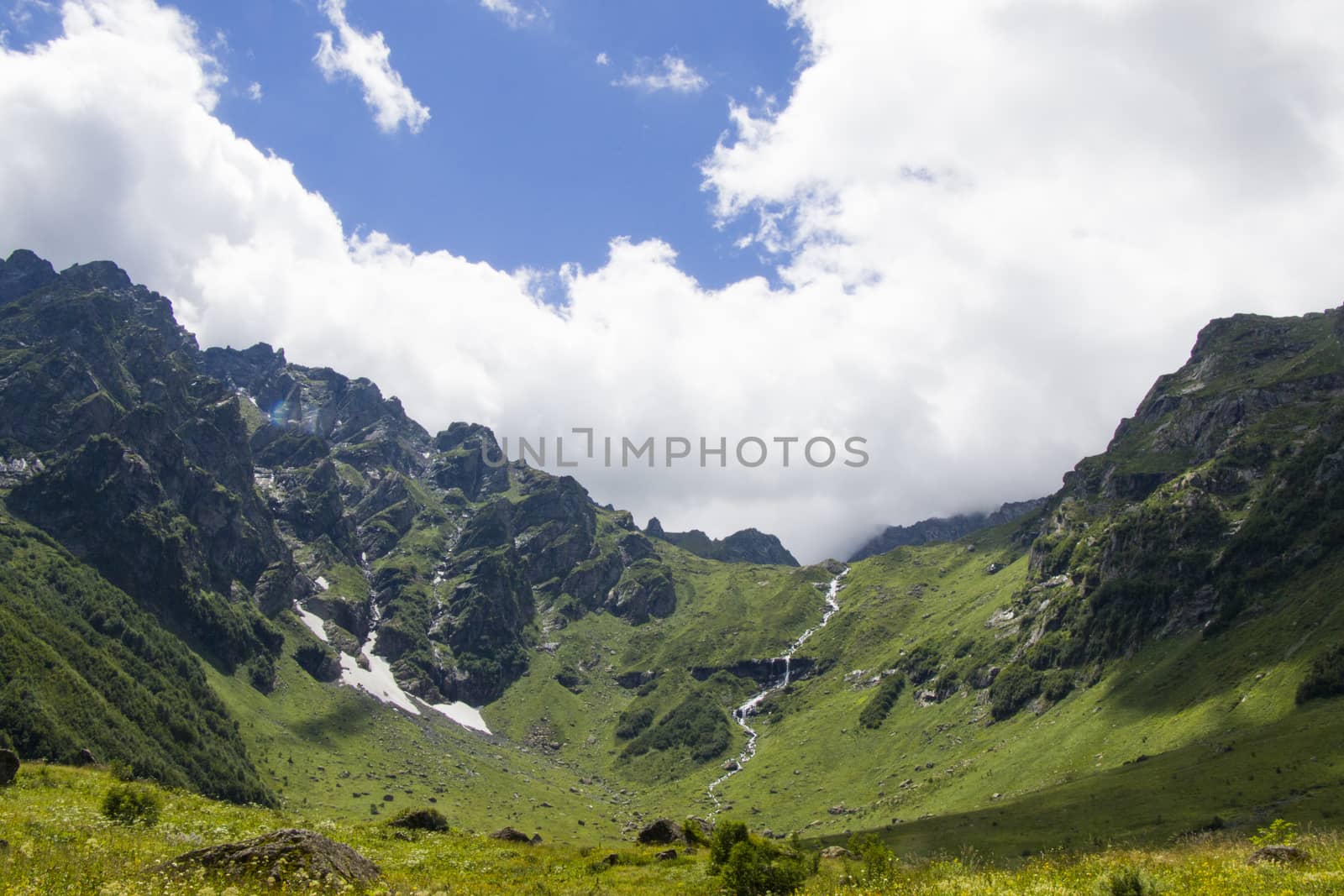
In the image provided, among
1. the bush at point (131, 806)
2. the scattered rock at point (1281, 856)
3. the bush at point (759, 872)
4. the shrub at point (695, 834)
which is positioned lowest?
the shrub at point (695, 834)

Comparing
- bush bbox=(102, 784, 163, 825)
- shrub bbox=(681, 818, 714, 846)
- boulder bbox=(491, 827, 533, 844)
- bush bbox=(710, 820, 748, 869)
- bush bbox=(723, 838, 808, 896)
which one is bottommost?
boulder bbox=(491, 827, 533, 844)

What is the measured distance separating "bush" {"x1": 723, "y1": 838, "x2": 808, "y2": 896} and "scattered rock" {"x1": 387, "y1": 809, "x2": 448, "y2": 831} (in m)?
29.1

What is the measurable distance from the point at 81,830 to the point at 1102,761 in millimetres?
197237

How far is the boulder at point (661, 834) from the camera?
173 feet

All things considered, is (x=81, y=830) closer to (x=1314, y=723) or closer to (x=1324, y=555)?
(x=1314, y=723)

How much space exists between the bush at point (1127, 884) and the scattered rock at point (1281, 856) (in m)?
7.80

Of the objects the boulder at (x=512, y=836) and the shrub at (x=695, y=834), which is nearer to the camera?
the shrub at (x=695, y=834)

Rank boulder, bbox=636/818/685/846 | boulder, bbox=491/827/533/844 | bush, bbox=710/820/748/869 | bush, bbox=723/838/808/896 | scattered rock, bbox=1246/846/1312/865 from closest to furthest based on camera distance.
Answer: scattered rock, bbox=1246/846/1312/865
bush, bbox=723/838/808/896
bush, bbox=710/820/748/869
boulder, bbox=491/827/533/844
boulder, bbox=636/818/685/846

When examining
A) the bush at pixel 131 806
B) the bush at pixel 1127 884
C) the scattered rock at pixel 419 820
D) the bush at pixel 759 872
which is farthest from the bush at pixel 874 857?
the bush at pixel 131 806

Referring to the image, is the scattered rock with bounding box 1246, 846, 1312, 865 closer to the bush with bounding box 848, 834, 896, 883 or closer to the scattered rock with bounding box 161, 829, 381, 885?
the bush with bounding box 848, 834, 896, 883

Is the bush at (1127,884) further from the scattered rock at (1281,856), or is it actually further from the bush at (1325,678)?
the bush at (1325,678)

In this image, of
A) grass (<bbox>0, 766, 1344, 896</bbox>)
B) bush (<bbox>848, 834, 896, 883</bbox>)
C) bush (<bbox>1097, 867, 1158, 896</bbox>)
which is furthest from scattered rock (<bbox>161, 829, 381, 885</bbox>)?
bush (<bbox>1097, 867, 1158, 896</bbox>)

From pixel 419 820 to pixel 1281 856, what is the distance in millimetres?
48818

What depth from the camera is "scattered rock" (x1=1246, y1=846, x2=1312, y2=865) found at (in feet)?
86.7
